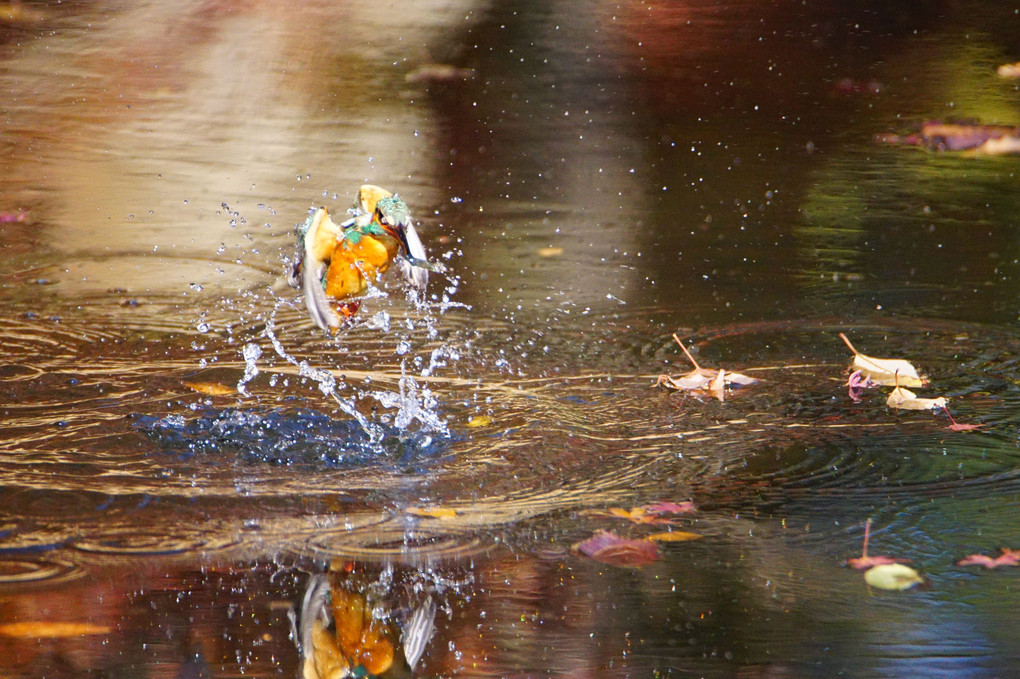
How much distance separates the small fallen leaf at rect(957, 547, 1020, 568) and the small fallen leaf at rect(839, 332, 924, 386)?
119 cm

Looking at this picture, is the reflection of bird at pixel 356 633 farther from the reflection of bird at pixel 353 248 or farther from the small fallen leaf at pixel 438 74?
the small fallen leaf at pixel 438 74

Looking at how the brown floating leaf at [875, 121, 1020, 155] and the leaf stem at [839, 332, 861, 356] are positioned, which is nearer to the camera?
the leaf stem at [839, 332, 861, 356]

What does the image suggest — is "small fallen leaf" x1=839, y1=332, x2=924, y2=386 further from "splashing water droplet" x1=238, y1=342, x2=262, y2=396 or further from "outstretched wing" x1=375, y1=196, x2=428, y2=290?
"splashing water droplet" x1=238, y1=342, x2=262, y2=396

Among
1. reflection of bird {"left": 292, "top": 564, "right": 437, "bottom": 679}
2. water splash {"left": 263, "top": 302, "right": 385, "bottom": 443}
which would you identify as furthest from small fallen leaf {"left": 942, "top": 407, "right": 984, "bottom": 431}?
reflection of bird {"left": 292, "top": 564, "right": 437, "bottom": 679}

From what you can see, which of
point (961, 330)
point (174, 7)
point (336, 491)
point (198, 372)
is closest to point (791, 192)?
point (961, 330)

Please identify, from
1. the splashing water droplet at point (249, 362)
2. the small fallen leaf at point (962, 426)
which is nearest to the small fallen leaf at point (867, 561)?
the small fallen leaf at point (962, 426)

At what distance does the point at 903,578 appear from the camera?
2.90 meters

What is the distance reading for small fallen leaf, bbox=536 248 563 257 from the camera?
5680mm

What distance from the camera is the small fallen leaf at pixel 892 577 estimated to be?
9.41 feet

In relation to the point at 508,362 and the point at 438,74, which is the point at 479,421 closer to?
the point at 508,362

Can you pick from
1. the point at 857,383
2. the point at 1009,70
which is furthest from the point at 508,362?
the point at 1009,70

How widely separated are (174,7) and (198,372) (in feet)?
22.6

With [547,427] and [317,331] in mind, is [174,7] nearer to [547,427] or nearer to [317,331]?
[317,331]

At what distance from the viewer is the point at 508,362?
4.40m
